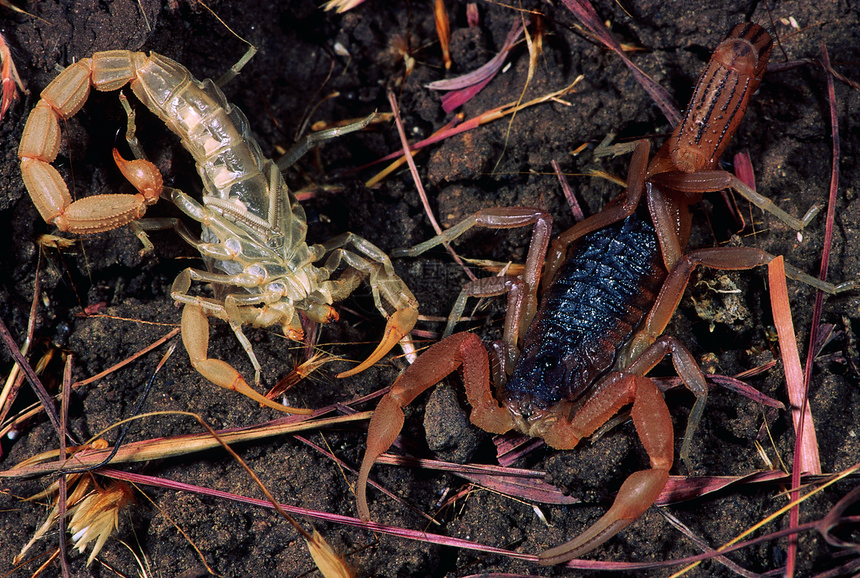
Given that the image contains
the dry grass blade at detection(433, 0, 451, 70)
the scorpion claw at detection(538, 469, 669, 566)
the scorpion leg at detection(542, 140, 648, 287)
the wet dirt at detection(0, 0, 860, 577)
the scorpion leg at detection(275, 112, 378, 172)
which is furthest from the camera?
the dry grass blade at detection(433, 0, 451, 70)

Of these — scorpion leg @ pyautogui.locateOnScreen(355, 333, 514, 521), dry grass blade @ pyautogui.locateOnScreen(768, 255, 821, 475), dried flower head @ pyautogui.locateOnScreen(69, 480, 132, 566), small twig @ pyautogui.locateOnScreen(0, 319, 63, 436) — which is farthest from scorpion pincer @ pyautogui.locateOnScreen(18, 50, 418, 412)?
dry grass blade @ pyautogui.locateOnScreen(768, 255, 821, 475)

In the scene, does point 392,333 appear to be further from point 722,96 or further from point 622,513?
point 722,96

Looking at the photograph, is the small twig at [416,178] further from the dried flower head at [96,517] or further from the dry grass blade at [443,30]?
the dried flower head at [96,517]

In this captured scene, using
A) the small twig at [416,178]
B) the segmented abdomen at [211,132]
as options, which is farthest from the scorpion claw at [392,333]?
the segmented abdomen at [211,132]

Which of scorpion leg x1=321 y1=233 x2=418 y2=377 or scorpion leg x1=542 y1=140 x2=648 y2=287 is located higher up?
scorpion leg x1=542 y1=140 x2=648 y2=287

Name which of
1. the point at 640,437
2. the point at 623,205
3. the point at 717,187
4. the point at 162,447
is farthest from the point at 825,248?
the point at 162,447

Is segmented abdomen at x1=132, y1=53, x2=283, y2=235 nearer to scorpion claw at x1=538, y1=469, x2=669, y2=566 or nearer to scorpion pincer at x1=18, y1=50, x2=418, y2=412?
scorpion pincer at x1=18, y1=50, x2=418, y2=412
